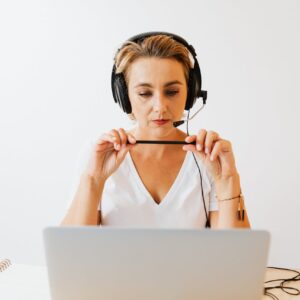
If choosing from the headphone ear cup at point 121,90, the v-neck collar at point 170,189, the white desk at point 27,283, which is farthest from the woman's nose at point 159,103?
the white desk at point 27,283

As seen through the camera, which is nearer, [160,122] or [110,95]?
[160,122]

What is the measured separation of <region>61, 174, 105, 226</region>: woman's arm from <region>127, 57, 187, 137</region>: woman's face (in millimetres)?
294

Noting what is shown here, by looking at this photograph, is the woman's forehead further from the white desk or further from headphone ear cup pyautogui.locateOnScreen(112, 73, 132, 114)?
the white desk

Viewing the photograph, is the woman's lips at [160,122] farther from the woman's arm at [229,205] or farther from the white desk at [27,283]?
the white desk at [27,283]

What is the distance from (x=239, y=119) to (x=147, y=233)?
1.45 metres

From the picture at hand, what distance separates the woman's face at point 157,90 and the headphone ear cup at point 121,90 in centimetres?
2

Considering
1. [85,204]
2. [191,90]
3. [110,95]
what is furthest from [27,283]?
[110,95]

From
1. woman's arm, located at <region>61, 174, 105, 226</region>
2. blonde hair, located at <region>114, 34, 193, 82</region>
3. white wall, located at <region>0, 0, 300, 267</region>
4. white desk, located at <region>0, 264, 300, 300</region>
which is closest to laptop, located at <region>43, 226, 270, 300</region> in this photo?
white desk, located at <region>0, 264, 300, 300</region>

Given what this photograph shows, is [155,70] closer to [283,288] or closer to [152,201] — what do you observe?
[152,201]

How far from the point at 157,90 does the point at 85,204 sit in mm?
466

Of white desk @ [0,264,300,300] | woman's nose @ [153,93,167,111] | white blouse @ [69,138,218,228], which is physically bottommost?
white desk @ [0,264,300,300]

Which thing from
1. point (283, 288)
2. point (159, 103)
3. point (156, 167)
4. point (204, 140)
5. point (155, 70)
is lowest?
point (283, 288)

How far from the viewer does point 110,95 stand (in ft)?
6.87

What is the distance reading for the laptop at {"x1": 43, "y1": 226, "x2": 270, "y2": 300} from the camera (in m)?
0.65
